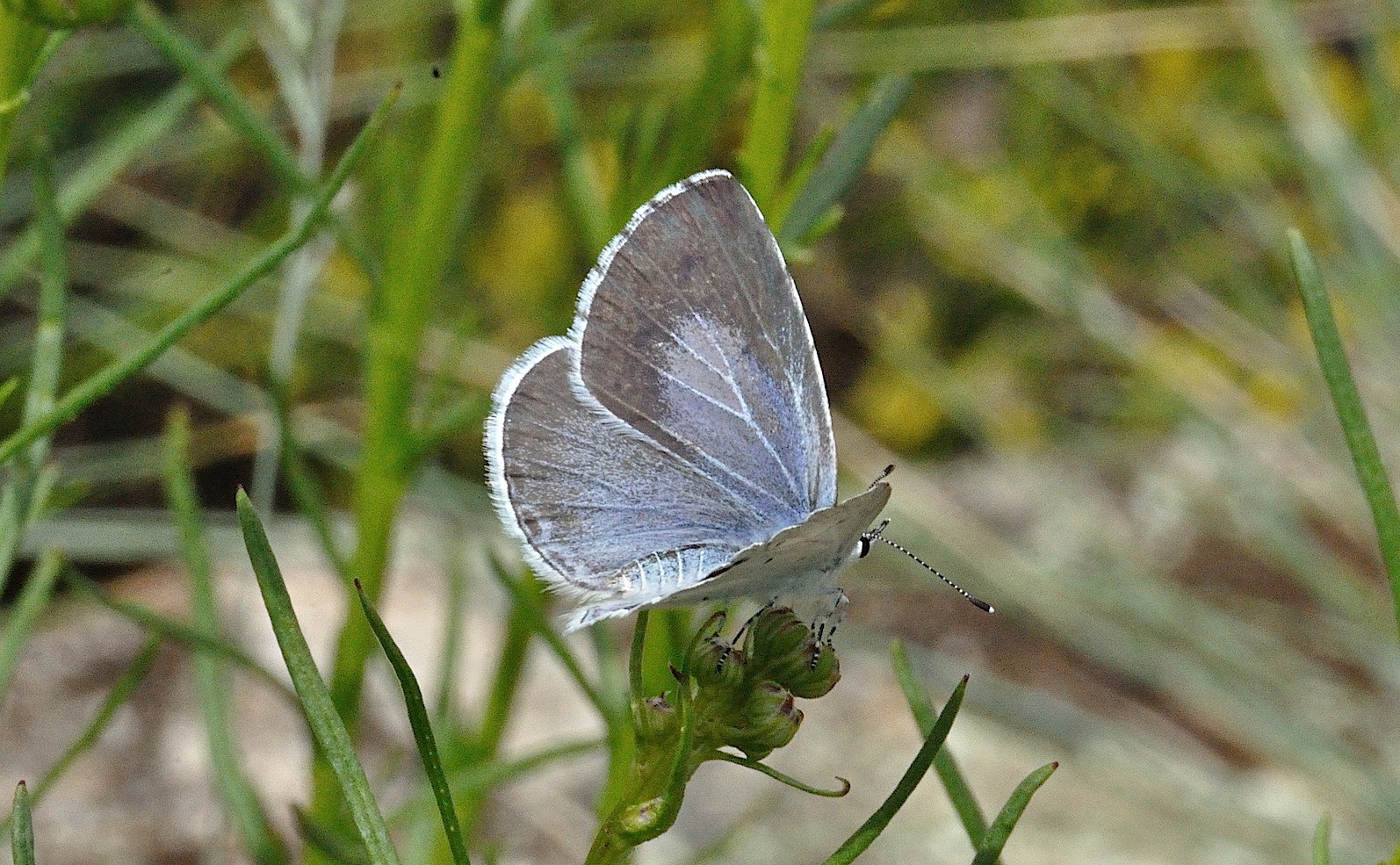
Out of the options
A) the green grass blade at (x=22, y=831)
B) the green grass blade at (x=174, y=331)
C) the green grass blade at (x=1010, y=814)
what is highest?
the green grass blade at (x=174, y=331)

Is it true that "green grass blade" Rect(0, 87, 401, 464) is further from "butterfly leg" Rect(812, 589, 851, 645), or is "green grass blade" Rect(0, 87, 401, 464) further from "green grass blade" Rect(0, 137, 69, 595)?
"butterfly leg" Rect(812, 589, 851, 645)

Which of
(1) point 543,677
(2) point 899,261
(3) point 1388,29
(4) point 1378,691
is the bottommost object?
(4) point 1378,691

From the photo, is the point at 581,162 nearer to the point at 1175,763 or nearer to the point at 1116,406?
the point at 1175,763

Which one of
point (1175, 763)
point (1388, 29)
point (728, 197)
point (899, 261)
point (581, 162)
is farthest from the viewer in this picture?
→ point (899, 261)

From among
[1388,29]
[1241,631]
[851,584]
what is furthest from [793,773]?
[1388,29]

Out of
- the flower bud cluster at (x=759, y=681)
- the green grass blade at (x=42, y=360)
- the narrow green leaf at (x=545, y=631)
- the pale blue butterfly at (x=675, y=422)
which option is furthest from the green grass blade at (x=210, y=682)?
the flower bud cluster at (x=759, y=681)

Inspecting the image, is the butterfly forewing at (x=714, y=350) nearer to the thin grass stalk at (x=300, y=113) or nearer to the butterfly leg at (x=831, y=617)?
the butterfly leg at (x=831, y=617)
